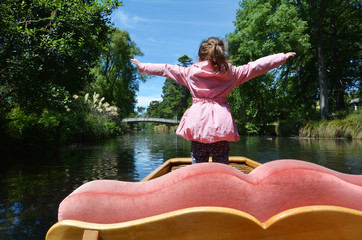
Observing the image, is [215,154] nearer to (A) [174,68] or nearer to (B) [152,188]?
(A) [174,68]

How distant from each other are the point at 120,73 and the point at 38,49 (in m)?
18.9

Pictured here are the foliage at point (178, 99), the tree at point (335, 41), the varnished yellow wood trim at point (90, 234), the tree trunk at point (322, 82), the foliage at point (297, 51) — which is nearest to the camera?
the varnished yellow wood trim at point (90, 234)

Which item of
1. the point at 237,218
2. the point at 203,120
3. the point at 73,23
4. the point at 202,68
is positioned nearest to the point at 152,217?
the point at 237,218

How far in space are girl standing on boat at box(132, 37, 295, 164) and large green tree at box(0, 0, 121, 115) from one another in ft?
16.3

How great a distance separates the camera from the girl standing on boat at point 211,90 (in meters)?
1.64

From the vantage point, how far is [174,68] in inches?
69.1

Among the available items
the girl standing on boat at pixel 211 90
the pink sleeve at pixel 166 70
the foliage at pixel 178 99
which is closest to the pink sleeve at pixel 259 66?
the girl standing on boat at pixel 211 90

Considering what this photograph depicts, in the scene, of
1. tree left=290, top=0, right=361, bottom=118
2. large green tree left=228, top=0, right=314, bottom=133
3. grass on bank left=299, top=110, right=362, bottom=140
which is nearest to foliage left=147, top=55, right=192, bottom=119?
large green tree left=228, top=0, right=314, bottom=133

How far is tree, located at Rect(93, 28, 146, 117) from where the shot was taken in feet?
74.5

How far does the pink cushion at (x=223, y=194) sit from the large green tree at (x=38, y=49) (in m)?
5.78

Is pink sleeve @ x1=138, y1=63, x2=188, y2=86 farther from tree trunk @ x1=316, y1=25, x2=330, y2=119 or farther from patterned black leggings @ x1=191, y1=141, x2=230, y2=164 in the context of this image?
tree trunk @ x1=316, y1=25, x2=330, y2=119

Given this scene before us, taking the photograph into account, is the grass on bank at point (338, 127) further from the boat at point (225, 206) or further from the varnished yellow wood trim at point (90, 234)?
the varnished yellow wood trim at point (90, 234)

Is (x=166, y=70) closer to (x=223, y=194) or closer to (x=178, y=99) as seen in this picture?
(x=223, y=194)

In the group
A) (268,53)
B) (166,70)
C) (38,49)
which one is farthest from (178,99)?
(166,70)
